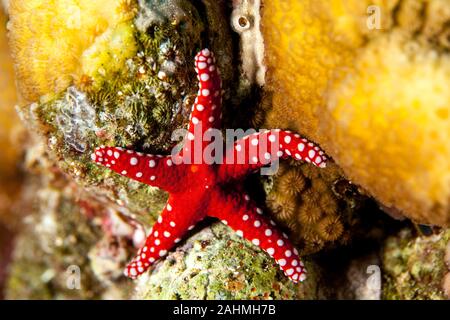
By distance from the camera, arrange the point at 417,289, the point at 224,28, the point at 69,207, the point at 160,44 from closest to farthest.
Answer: the point at 160,44
the point at 224,28
the point at 417,289
the point at 69,207

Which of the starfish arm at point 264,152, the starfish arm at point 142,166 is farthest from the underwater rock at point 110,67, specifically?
the starfish arm at point 264,152

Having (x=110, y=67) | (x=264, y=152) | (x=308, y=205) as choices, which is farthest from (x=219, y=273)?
(x=110, y=67)

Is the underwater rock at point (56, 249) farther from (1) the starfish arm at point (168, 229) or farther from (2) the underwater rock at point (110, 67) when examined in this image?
(2) the underwater rock at point (110, 67)

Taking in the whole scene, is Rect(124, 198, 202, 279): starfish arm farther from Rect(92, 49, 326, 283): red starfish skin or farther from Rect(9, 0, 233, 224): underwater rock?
Rect(9, 0, 233, 224): underwater rock

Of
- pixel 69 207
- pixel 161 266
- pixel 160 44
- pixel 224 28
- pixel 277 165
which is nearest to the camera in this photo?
pixel 160 44
